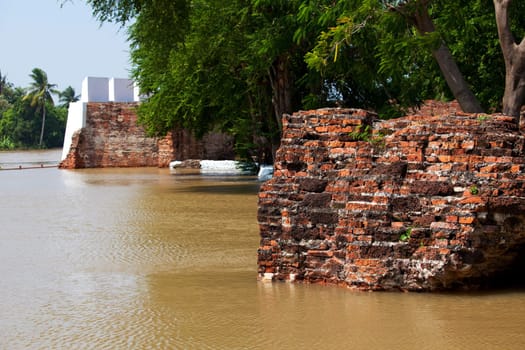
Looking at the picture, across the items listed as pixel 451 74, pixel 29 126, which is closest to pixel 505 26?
pixel 451 74

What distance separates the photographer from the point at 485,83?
16594 mm

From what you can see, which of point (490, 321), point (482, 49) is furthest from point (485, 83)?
point (490, 321)

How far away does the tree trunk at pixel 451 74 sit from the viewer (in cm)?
1193

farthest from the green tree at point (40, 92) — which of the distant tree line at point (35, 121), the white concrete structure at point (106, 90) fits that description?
the white concrete structure at point (106, 90)

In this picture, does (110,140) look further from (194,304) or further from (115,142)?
(194,304)

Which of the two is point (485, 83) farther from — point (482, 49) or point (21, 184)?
point (21, 184)

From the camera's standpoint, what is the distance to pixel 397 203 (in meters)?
6.94

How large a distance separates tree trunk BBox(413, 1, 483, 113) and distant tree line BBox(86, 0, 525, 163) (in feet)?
A: 0.06

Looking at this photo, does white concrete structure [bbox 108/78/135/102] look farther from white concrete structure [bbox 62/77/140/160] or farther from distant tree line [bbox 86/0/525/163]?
distant tree line [bbox 86/0/525/163]

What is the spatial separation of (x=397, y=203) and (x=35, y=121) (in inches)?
2756

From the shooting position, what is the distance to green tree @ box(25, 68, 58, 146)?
236 ft

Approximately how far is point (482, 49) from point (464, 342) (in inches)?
484

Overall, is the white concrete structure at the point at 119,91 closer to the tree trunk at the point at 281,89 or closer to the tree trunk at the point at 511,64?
the tree trunk at the point at 281,89

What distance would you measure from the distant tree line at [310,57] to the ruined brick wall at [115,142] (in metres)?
9.60
